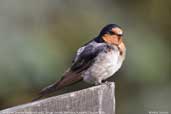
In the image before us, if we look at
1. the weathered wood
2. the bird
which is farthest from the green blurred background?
the weathered wood

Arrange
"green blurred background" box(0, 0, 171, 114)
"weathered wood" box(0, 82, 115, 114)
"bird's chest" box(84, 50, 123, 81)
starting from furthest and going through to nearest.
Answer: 1. "green blurred background" box(0, 0, 171, 114)
2. "bird's chest" box(84, 50, 123, 81)
3. "weathered wood" box(0, 82, 115, 114)

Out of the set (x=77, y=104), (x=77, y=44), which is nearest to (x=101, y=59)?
(x=77, y=104)

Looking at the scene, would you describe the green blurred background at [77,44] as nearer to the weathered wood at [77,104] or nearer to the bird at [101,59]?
the bird at [101,59]

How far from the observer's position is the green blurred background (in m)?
6.16

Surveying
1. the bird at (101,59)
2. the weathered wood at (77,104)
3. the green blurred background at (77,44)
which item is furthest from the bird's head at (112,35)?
the green blurred background at (77,44)

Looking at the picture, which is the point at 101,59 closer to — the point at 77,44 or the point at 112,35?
the point at 112,35

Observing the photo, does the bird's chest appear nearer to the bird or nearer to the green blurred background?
the bird

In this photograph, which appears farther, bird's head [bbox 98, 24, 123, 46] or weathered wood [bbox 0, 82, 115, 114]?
bird's head [bbox 98, 24, 123, 46]

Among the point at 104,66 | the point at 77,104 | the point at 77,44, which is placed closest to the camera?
the point at 77,104

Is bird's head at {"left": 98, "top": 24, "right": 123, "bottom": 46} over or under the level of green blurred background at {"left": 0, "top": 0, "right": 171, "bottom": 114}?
under

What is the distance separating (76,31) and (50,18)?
305 mm

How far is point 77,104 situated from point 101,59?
1797mm

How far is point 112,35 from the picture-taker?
12.9ft

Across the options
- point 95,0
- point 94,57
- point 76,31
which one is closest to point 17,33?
point 76,31
